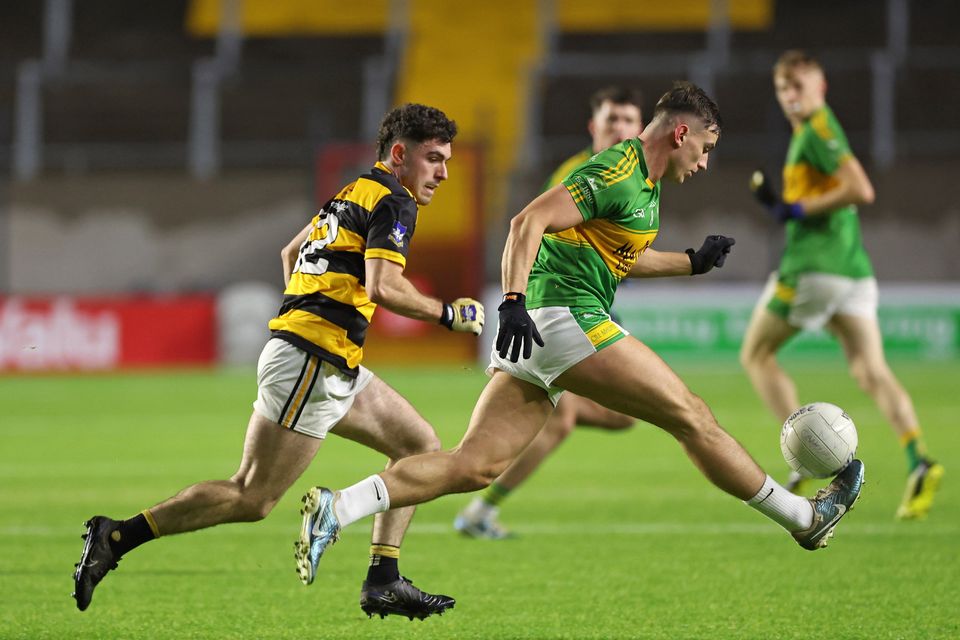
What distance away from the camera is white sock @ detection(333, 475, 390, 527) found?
17.2 feet

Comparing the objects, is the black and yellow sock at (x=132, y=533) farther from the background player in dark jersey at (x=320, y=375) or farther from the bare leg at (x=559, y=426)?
the bare leg at (x=559, y=426)

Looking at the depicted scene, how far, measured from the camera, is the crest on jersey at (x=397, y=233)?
536cm

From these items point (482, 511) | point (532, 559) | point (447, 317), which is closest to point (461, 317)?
point (447, 317)

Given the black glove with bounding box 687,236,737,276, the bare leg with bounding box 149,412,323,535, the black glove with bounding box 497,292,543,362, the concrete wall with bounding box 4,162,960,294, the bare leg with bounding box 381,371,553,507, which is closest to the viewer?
the black glove with bounding box 497,292,543,362

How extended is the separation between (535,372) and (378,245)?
810 mm

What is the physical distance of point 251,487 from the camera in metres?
5.76

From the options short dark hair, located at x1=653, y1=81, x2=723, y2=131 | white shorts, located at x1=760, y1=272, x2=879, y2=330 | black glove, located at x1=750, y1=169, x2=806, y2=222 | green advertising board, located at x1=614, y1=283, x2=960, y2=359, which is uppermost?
short dark hair, located at x1=653, y1=81, x2=723, y2=131

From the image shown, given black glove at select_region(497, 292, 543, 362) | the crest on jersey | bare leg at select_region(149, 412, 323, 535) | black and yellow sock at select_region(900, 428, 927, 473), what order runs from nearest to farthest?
black glove at select_region(497, 292, 543, 362)
the crest on jersey
bare leg at select_region(149, 412, 323, 535)
black and yellow sock at select_region(900, 428, 927, 473)

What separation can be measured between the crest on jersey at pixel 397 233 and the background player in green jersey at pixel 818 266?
3.92 m

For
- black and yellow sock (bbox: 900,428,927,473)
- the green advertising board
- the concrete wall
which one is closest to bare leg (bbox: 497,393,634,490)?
black and yellow sock (bbox: 900,428,927,473)

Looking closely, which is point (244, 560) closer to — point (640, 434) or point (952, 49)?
point (640, 434)

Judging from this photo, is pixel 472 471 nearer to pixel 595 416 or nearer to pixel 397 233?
pixel 397 233

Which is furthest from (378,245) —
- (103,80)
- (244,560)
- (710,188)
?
(103,80)

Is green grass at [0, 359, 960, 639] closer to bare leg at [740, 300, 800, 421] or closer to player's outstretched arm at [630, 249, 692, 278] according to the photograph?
bare leg at [740, 300, 800, 421]
